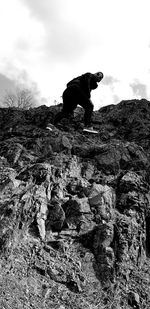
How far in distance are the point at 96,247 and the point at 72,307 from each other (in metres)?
1.29

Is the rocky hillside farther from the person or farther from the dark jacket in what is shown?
the dark jacket

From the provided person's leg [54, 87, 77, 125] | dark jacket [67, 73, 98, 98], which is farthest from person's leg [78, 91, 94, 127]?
person's leg [54, 87, 77, 125]

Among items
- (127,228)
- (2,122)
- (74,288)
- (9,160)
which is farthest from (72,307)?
(2,122)

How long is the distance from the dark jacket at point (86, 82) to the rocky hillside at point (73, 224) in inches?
62.0

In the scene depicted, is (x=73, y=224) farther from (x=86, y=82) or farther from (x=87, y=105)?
(x=86, y=82)

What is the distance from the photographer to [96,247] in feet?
20.2

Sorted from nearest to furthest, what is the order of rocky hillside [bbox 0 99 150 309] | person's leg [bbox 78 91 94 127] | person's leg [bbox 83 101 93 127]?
1. rocky hillside [bbox 0 99 150 309]
2. person's leg [bbox 78 91 94 127]
3. person's leg [bbox 83 101 93 127]

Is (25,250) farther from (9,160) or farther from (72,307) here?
(9,160)

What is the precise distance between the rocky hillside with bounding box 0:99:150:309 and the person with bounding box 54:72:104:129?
1.27m

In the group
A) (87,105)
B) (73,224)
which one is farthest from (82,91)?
(73,224)

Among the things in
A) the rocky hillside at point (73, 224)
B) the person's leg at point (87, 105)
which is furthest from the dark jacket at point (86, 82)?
the rocky hillside at point (73, 224)

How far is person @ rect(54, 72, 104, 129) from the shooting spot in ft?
34.3

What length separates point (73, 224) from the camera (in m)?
6.58

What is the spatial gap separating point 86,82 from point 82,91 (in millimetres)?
304
